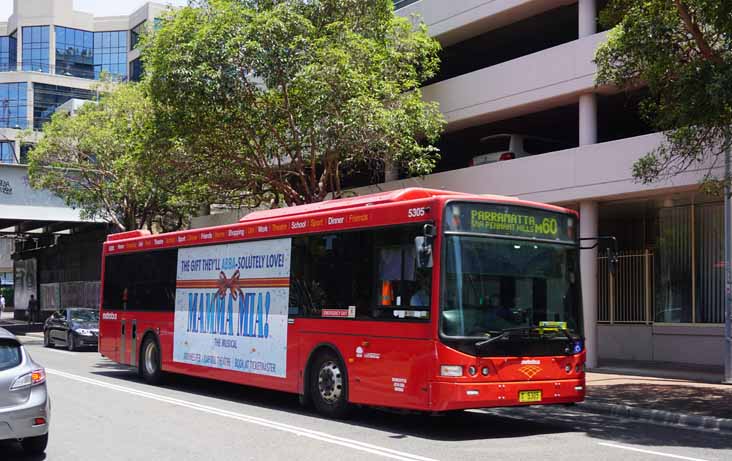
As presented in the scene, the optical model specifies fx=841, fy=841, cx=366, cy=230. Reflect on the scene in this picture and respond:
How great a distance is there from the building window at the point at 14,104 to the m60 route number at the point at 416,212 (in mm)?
63126

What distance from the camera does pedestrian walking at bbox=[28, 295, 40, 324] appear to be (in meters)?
51.9

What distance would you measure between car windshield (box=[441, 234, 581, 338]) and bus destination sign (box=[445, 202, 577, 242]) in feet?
0.41

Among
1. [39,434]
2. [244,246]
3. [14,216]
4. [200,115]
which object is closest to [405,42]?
[200,115]

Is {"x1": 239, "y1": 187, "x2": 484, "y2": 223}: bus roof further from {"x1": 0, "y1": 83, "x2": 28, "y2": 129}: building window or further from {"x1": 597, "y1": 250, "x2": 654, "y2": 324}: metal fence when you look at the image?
{"x1": 0, "y1": 83, "x2": 28, "y2": 129}: building window

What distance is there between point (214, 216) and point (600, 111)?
56.1 ft

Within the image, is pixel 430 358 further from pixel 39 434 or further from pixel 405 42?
pixel 405 42

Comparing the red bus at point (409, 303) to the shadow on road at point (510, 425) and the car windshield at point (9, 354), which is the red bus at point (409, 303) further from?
the car windshield at point (9, 354)

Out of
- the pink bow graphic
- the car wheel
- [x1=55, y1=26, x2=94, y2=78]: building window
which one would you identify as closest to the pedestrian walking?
[x1=55, y1=26, x2=94, y2=78]: building window

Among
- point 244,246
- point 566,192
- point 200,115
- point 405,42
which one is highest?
point 405,42

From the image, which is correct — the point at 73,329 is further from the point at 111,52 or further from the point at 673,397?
the point at 111,52

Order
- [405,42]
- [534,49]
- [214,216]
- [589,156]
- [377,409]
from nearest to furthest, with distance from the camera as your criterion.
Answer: [377,409] → [589,156] → [405,42] → [534,49] → [214,216]

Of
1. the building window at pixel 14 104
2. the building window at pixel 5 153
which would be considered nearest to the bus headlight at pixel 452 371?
the building window at pixel 14 104

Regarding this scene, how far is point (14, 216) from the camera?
38000 mm

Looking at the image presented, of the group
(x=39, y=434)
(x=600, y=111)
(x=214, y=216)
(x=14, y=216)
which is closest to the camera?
(x=39, y=434)
